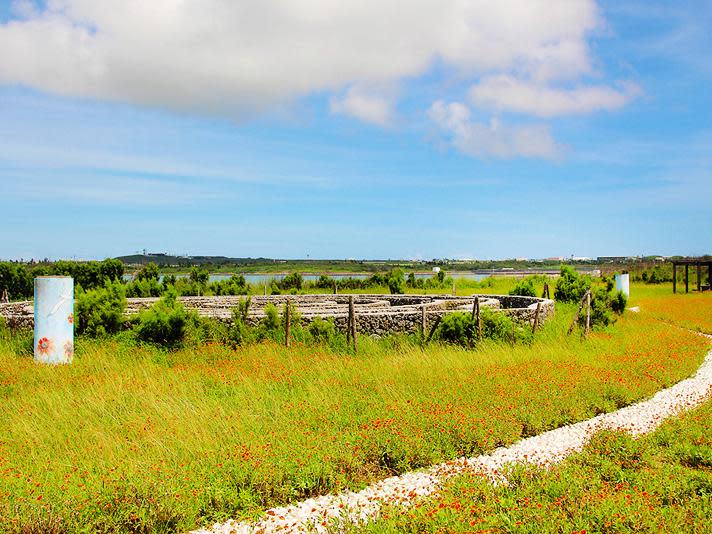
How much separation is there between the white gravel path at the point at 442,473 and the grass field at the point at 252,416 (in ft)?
0.72

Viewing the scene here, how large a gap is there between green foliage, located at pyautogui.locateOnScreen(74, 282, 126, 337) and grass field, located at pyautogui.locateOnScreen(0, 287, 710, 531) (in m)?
0.75

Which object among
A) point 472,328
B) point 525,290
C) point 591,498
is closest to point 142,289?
point 525,290

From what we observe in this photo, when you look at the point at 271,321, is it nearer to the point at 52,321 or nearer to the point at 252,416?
the point at 52,321

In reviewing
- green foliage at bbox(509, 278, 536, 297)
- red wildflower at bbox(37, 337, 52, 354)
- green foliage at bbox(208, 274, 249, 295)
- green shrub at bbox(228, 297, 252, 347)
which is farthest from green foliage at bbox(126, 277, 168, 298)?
green foliage at bbox(509, 278, 536, 297)

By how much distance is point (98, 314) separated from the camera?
50.5ft

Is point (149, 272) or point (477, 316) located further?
point (149, 272)

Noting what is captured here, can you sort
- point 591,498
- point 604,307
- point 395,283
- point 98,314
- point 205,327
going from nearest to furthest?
A: point 591,498 → point 98,314 → point 205,327 → point 604,307 → point 395,283

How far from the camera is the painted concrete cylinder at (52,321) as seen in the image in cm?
1297

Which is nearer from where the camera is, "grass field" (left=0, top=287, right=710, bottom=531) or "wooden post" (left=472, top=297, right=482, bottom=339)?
"grass field" (left=0, top=287, right=710, bottom=531)

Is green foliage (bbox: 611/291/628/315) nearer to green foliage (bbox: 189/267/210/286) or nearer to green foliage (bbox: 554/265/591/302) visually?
green foliage (bbox: 554/265/591/302)

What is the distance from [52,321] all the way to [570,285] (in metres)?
21.3

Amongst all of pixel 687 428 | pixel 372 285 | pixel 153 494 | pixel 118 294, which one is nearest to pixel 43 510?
pixel 153 494

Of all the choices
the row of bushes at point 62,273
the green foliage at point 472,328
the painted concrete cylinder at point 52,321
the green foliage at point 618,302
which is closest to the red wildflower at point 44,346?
the painted concrete cylinder at point 52,321

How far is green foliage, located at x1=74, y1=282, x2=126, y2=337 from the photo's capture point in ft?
50.7
